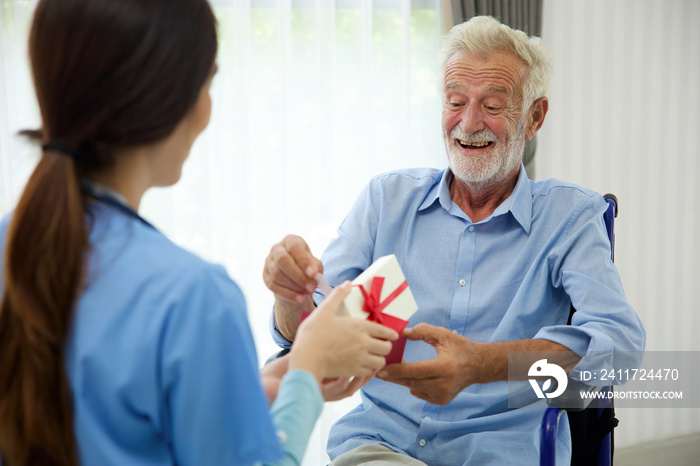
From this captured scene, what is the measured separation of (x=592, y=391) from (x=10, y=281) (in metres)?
1.30

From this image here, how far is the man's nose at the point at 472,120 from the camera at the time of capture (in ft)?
5.93

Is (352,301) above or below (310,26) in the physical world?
below

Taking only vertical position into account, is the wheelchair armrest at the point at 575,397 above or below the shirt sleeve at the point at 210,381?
below

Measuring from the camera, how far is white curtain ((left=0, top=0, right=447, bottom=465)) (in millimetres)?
2520

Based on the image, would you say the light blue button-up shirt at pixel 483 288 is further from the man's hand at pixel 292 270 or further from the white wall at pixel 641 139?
the white wall at pixel 641 139

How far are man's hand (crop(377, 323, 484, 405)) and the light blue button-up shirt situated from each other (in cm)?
22

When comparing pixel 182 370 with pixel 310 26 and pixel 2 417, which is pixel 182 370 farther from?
pixel 310 26

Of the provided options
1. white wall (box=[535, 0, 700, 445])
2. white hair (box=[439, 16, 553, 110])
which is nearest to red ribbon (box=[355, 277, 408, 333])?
white hair (box=[439, 16, 553, 110])

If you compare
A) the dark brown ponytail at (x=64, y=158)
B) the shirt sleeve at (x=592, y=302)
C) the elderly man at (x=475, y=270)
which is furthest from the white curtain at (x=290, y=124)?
the dark brown ponytail at (x=64, y=158)

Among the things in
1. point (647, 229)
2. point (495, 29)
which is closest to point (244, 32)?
point (495, 29)

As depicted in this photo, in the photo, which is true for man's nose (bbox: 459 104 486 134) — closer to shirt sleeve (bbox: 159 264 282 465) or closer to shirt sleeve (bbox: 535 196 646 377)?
shirt sleeve (bbox: 535 196 646 377)

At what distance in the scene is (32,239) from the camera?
0.78m

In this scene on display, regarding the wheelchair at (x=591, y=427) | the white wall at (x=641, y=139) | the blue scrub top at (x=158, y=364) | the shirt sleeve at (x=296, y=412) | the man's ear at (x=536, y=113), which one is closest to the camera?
the blue scrub top at (x=158, y=364)

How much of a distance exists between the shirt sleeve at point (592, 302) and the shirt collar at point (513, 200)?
127mm
